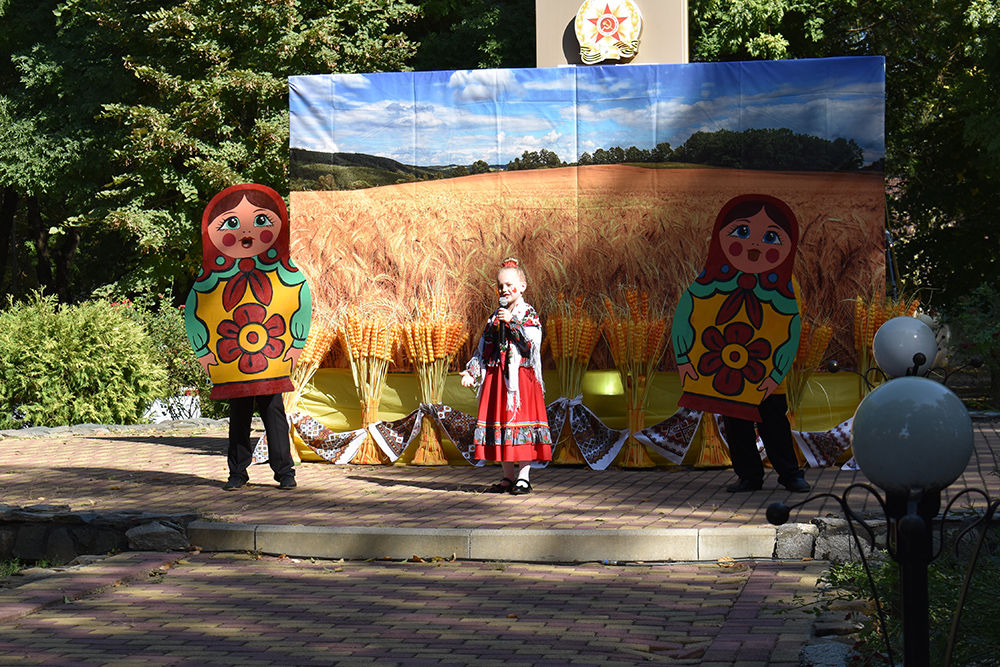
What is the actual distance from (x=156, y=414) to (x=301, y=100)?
21.3 ft

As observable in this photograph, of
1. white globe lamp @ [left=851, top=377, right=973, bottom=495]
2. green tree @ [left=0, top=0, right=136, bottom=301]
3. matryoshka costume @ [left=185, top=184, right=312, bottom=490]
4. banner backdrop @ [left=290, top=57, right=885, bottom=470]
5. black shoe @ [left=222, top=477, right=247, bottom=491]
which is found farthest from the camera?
green tree @ [left=0, top=0, right=136, bottom=301]

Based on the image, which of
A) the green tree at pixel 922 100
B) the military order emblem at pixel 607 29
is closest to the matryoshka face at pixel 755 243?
the military order emblem at pixel 607 29

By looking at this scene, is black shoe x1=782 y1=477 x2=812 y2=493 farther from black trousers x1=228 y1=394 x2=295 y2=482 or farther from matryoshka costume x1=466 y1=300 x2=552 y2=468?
black trousers x1=228 y1=394 x2=295 y2=482

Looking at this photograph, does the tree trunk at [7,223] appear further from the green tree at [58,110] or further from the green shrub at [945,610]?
the green shrub at [945,610]

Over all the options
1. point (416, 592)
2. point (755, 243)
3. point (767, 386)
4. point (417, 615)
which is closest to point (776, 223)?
point (755, 243)

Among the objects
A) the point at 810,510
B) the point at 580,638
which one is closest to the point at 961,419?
the point at 580,638

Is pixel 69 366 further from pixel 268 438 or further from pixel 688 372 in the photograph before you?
pixel 688 372

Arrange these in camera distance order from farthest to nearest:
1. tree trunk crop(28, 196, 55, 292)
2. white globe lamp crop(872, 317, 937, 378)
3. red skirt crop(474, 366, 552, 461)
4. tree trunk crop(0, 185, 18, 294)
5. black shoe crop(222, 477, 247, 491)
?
1. tree trunk crop(28, 196, 55, 292)
2. tree trunk crop(0, 185, 18, 294)
3. black shoe crop(222, 477, 247, 491)
4. red skirt crop(474, 366, 552, 461)
5. white globe lamp crop(872, 317, 937, 378)

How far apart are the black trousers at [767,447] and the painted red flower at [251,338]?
3.94 meters

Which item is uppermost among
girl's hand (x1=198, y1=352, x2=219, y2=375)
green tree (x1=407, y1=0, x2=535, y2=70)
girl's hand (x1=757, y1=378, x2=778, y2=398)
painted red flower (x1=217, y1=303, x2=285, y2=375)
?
green tree (x1=407, y1=0, x2=535, y2=70)

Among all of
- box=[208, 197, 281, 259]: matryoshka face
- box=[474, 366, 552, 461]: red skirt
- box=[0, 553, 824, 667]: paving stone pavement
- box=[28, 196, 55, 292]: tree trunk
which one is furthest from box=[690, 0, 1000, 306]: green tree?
box=[28, 196, 55, 292]: tree trunk

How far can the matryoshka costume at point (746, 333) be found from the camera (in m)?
8.77

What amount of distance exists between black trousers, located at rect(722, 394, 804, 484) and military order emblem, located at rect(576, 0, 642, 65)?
447 centimetres

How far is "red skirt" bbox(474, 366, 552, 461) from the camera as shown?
8.51m
